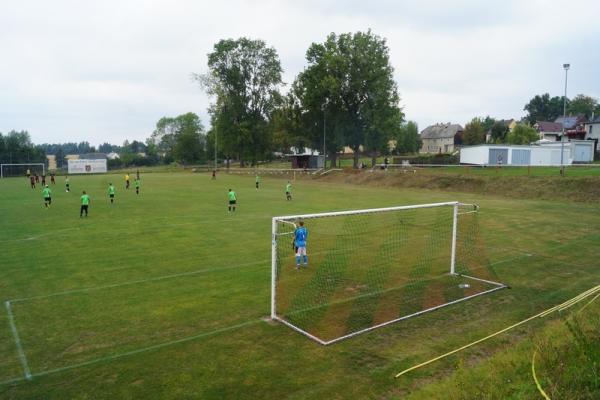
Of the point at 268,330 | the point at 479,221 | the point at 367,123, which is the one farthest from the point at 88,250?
the point at 367,123

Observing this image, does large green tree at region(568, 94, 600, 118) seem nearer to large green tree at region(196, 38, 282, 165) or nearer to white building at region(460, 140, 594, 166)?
white building at region(460, 140, 594, 166)

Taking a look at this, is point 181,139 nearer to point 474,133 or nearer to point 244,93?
point 244,93

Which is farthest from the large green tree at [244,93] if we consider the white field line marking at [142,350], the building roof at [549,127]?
the white field line marking at [142,350]

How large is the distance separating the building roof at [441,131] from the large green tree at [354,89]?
5800 cm

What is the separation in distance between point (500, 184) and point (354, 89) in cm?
2936

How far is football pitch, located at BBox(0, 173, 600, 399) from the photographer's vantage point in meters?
7.25

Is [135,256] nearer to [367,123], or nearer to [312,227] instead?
[312,227]

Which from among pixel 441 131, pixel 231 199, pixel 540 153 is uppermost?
pixel 441 131

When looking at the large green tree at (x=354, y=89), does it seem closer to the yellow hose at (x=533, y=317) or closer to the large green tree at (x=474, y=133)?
the large green tree at (x=474, y=133)

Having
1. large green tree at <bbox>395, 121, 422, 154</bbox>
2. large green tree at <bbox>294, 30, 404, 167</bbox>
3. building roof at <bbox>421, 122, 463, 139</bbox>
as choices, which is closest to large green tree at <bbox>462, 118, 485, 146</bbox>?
large green tree at <bbox>395, 121, 422, 154</bbox>

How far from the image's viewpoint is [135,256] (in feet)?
50.9

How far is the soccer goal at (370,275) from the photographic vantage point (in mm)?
10078

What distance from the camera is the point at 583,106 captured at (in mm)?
116125

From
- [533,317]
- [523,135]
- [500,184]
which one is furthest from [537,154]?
[533,317]
